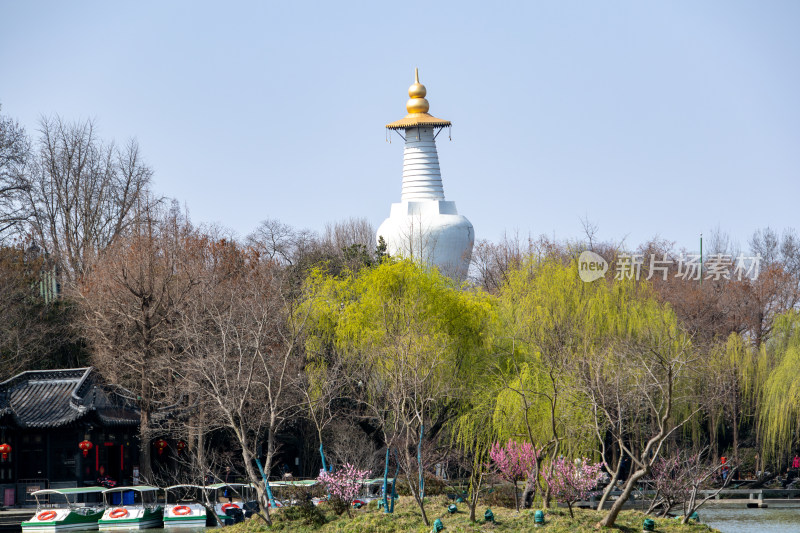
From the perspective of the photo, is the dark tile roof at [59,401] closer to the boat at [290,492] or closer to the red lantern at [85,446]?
the red lantern at [85,446]

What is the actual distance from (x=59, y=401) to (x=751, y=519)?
1670 cm

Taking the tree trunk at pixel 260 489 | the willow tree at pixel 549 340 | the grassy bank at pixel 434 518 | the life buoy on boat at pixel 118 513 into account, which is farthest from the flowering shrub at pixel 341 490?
the life buoy on boat at pixel 118 513

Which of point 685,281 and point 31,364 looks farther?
point 685,281

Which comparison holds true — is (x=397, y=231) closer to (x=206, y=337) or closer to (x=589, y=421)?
(x=206, y=337)

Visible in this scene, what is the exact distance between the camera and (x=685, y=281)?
117 ft

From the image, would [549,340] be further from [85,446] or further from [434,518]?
[85,446]

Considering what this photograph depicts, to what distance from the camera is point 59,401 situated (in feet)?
80.5

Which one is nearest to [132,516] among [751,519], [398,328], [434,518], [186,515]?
[186,515]

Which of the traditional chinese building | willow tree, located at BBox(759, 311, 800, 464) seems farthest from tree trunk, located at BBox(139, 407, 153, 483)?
willow tree, located at BBox(759, 311, 800, 464)

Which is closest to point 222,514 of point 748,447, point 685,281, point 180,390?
point 180,390

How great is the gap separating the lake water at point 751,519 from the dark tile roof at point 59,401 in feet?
47.1

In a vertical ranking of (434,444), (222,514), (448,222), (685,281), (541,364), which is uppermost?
(448,222)

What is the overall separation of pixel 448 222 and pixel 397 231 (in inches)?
75.4

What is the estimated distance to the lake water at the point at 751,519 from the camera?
1927cm
